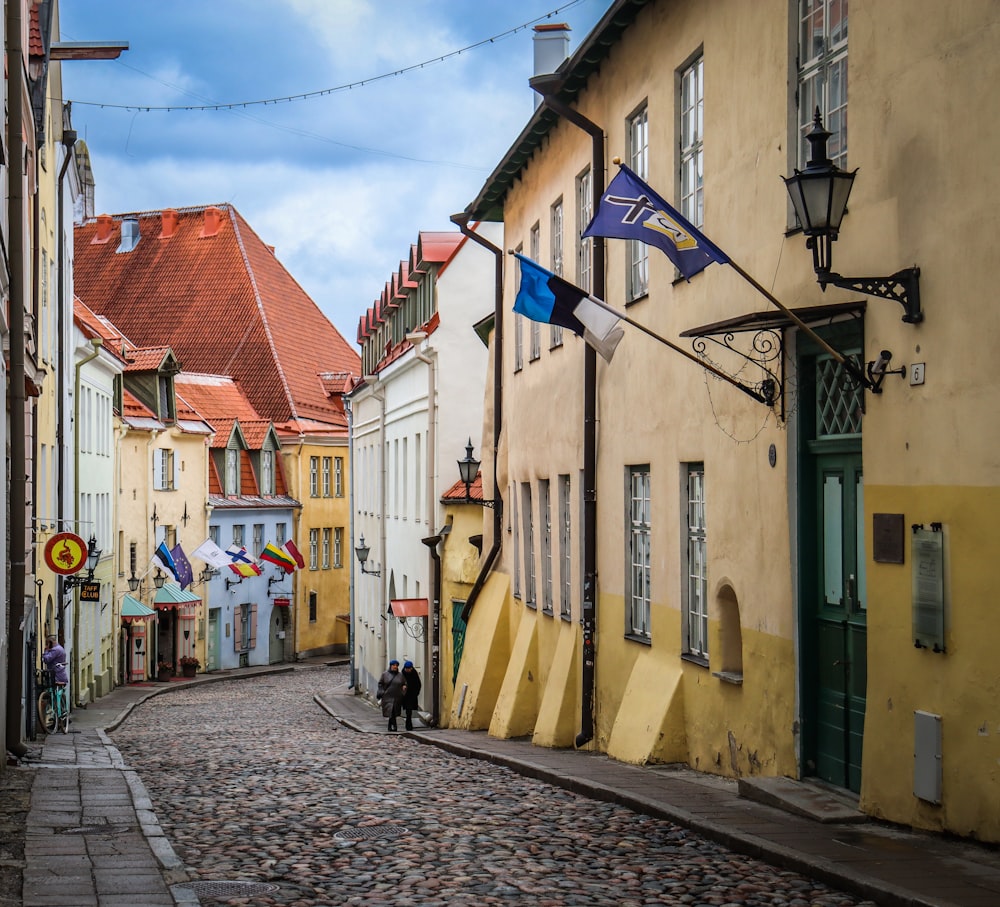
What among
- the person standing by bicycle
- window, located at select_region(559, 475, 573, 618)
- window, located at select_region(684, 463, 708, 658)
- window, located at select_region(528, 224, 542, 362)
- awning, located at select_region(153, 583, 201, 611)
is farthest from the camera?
awning, located at select_region(153, 583, 201, 611)

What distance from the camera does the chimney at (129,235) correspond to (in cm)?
6919

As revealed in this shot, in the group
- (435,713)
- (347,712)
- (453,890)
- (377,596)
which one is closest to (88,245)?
(377,596)

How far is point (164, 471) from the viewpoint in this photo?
4869 cm

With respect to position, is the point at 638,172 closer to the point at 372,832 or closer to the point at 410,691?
the point at 372,832

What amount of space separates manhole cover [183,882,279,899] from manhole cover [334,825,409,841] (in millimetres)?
1789

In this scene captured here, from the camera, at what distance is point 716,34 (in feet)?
41.1

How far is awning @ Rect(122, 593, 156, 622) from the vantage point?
4347cm

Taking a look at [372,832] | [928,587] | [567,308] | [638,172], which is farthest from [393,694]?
[928,587]

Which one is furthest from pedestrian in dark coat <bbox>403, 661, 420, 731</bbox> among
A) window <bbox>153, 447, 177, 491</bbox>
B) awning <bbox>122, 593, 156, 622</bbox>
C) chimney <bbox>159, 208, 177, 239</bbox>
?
chimney <bbox>159, 208, 177, 239</bbox>

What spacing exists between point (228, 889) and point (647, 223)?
5348 mm

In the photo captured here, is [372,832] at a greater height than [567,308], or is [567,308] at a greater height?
[567,308]

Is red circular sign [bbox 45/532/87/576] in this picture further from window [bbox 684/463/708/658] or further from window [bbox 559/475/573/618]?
window [bbox 684/463/708/658]

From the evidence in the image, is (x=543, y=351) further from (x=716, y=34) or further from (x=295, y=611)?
(x=295, y=611)

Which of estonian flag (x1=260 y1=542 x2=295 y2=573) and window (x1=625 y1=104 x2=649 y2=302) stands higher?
window (x1=625 y1=104 x2=649 y2=302)
